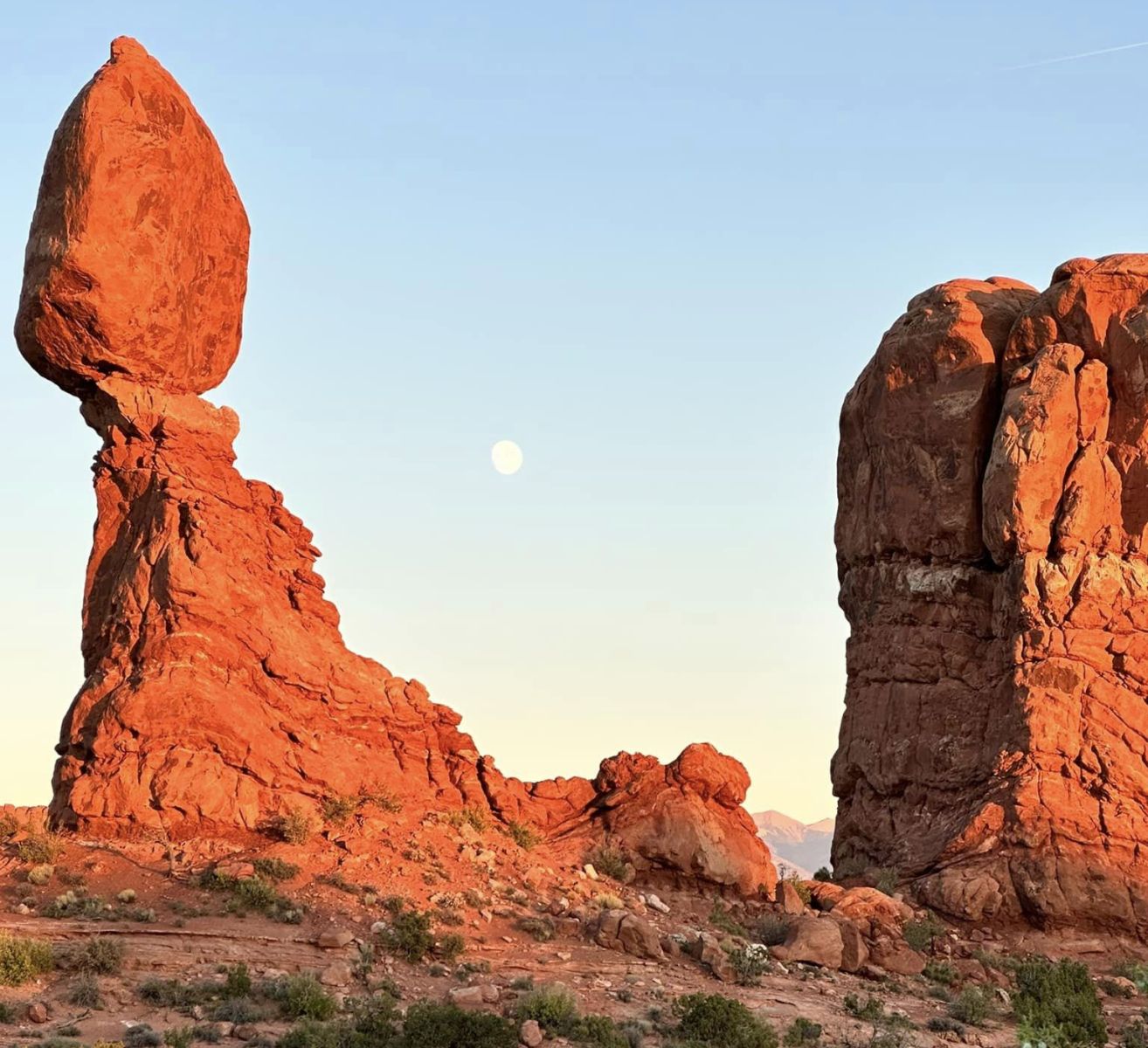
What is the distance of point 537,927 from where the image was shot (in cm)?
2302

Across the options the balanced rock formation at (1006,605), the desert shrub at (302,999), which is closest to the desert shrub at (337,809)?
the desert shrub at (302,999)

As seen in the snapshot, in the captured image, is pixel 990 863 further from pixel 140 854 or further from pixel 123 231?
pixel 123 231

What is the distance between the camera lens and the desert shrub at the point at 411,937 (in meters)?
21.3

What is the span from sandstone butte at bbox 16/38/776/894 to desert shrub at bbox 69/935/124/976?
4.22 meters

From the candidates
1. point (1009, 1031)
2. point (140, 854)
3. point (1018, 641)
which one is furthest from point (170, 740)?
point (1018, 641)

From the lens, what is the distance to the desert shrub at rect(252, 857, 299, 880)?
2253cm

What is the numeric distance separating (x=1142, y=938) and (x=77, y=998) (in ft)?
60.7

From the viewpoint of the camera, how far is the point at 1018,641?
29.2 meters

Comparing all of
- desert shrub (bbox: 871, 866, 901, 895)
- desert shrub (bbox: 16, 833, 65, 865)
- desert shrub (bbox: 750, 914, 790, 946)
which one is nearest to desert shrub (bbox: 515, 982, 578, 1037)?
desert shrub (bbox: 750, 914, 790, 946)

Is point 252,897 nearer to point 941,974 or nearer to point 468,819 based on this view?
point 468,819

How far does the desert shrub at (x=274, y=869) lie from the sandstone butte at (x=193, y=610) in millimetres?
1217

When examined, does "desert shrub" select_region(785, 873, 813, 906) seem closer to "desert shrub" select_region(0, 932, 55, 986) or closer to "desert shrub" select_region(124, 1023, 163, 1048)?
"desert shrub" select_region(124, 1023, 163, 1048)

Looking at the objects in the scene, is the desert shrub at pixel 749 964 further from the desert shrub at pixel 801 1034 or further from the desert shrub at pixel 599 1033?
the desert shrub at pixel 599 1033

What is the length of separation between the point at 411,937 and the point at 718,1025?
4.69 m
